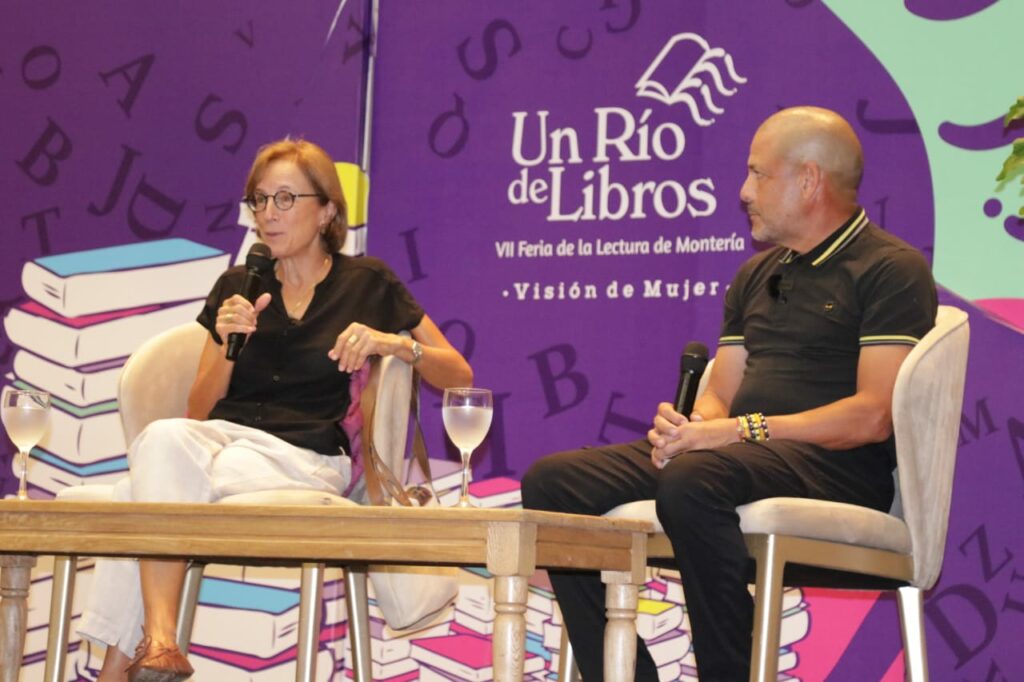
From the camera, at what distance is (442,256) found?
432 centimetres

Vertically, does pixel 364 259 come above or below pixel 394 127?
below

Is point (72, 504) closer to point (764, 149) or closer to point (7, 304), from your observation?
point (764, 149)

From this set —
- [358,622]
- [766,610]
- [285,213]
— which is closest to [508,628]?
[766,610]

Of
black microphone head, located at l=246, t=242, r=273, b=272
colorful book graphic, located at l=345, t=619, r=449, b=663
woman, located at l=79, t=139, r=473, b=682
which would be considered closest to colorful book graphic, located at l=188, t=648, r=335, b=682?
colorful book graphic, located at l=345, t=619, r=449, b=663

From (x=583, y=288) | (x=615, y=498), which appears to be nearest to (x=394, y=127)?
(x=583, y=288)

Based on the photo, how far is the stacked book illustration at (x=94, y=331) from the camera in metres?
4.57

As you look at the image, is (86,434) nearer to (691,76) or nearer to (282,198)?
(282,198)

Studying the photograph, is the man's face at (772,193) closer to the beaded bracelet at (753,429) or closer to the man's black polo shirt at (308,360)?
the beaded bracelet at (753,429)

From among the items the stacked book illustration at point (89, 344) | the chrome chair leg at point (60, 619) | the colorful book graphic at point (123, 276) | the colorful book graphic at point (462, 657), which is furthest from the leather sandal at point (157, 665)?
the colorful book graphic at point (123, 276)

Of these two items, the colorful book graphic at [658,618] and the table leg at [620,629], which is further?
the colorful book graphic at [658,618]

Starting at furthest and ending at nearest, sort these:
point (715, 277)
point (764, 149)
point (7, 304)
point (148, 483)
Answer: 1. point (7, 304)
2. point (715, 277)
3. point (764, 149)
4. point (148, 483)

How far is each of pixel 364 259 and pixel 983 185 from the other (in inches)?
65.3

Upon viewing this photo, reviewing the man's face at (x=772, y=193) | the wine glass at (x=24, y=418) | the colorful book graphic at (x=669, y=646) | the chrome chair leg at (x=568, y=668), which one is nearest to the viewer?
the wine glass at (x=24, y=418)

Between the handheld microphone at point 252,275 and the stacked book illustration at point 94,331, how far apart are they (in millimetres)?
1127
